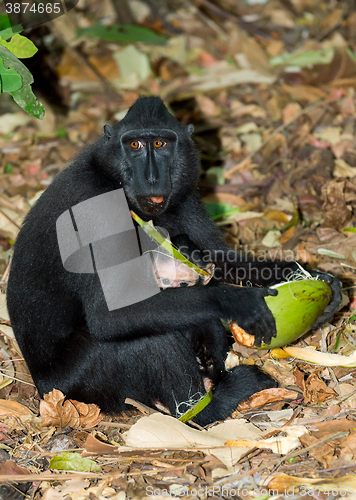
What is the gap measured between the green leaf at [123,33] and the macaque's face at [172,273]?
23.8ft

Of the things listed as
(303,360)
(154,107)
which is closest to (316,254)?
(303,360)

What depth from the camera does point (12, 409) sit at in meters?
5.16

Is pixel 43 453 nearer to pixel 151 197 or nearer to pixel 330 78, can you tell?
pixel 151 197

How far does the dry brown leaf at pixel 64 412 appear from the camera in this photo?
190 inches

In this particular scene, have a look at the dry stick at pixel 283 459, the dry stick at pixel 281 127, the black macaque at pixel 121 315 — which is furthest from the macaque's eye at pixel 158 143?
the dry stick at pixel 281 127

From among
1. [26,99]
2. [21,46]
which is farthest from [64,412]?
[21,46]

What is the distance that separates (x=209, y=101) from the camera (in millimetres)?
10328

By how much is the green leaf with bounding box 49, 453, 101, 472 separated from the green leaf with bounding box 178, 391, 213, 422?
0.82 metres

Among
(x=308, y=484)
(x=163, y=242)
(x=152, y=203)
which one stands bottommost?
(x=308, y=484)

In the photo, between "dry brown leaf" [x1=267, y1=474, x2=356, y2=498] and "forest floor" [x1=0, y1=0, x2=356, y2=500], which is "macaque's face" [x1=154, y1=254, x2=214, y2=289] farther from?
"dry brown leaf" [x1=267, y1=474, x2=356, y2=498]

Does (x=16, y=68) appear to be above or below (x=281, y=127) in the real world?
above

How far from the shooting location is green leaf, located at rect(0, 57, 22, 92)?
4.02 m

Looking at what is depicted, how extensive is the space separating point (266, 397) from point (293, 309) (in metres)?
0.83

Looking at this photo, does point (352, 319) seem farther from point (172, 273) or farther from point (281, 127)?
point (281, 127)
